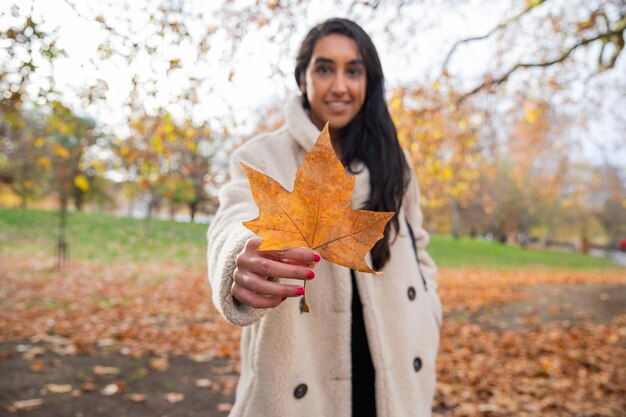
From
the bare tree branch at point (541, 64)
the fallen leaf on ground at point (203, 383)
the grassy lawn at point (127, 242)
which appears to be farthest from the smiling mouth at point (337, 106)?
the grassy lawn at point (127, 242)

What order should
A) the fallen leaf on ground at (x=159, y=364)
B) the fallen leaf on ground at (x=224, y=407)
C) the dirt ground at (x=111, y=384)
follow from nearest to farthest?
the dirt ground at (x=111, y=384) < the fallen leaf on ground at (x=224, y=407) < the fallen leaf on ground at (x=159, y=364)

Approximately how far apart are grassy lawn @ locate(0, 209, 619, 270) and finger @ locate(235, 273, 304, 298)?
42.2 ft

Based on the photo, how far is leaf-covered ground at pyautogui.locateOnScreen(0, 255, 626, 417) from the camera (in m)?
3.66

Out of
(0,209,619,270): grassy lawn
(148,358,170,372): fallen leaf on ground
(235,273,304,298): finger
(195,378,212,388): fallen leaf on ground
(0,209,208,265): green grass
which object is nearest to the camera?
(235,273,304,298): finger

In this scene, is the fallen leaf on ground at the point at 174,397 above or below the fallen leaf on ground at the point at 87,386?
below

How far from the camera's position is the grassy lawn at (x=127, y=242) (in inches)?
552

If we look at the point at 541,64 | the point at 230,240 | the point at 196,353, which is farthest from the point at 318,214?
the point at 541,64

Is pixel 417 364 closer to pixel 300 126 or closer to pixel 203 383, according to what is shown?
pixel 300 126

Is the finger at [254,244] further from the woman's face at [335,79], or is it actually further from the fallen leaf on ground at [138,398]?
the fallen leaf on ground at [138,398]

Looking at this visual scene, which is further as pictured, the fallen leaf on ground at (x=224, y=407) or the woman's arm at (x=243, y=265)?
the fallen leaf on ground at (x=224, y=407)

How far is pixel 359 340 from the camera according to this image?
1.59m

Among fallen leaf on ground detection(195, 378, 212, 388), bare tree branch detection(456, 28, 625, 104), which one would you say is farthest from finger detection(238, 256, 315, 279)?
bare tree branch detection(456, 28, 625, 104)

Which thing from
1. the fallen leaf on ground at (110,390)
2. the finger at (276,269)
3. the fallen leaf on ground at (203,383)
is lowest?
the fallen leaf on ground at (203,383)

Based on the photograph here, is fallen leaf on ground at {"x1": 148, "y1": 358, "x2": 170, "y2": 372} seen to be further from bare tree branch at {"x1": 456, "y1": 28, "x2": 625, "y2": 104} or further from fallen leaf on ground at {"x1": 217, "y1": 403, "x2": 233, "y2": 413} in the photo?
bare tree branch at {"x1": 456, "y1": 28, "x2": 625, "y2": 104}
